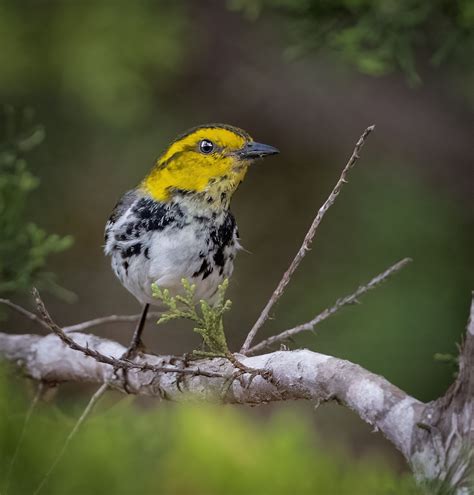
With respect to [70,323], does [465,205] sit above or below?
above

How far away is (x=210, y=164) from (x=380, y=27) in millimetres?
971

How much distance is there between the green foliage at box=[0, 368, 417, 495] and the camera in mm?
2234

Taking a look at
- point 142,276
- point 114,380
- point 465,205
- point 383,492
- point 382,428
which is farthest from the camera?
point 465,205

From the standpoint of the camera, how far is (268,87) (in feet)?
20.7

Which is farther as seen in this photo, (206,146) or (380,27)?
(380,27)

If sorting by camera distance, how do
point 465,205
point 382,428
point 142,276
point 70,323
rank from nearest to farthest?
1. point 382,428
2. point 142,276
3. point 465,205
4. point 70,323

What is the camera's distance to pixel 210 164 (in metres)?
3.88

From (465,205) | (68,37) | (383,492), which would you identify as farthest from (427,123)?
(383,492)

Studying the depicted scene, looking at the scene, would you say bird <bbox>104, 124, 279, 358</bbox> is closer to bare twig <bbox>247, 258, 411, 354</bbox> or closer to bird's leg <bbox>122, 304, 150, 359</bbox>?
bird's leg <bbox>122, 304, 150, 359</bbox>

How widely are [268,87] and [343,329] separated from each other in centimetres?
187

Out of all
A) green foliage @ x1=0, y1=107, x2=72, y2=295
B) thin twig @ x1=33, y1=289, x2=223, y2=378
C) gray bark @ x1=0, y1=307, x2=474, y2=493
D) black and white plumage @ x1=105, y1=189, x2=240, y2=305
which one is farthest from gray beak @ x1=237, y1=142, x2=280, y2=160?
thin twig @ x1=33, y1=289, x2=223, y2=378

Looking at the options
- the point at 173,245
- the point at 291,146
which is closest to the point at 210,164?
the point at 173,245

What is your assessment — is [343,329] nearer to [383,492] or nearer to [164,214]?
[164,214]

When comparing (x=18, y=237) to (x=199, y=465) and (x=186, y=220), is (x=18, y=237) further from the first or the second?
(x=199, y=465)
